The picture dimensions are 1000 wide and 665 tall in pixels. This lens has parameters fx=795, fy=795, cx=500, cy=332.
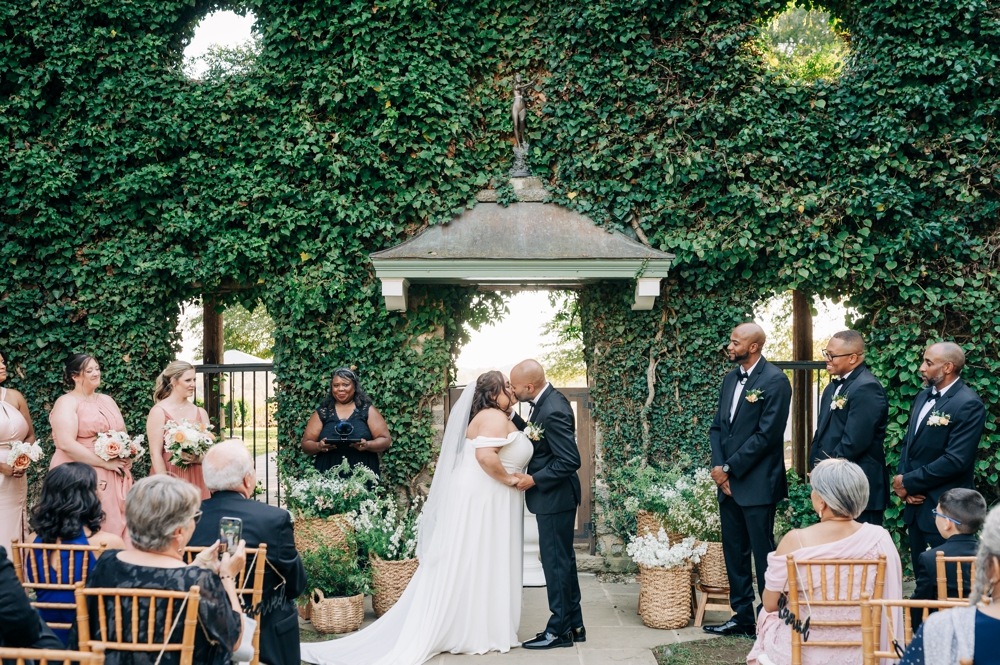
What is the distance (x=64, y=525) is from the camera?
11.9 feet

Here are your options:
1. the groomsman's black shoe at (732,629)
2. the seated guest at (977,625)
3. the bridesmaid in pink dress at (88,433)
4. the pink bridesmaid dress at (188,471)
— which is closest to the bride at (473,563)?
the groomsman's black shoe at (732,629)

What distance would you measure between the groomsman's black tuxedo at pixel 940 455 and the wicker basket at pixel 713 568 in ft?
4.25

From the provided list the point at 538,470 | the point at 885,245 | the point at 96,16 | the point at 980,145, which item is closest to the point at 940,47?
the point at 980,145

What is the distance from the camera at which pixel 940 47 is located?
24.0 ft

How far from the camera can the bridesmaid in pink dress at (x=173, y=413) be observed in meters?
6.04

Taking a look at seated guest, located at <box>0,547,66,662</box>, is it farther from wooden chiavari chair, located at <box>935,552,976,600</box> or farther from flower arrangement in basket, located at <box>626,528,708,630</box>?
flower arrangement in basket, located at <box>626,528,708,630</box>

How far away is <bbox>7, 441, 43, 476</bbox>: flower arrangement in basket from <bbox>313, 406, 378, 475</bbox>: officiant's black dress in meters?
2.10

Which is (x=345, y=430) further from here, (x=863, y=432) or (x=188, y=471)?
(x=863, y=432)

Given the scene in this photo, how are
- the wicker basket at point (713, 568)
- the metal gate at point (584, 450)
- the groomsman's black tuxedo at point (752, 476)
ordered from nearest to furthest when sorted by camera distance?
the groomsman's black tuxedo at point (752, 476)
the wicker basket at point (713, 568)
the metal gate at point (584, 450)

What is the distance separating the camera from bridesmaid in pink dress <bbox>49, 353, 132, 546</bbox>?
6062 mm

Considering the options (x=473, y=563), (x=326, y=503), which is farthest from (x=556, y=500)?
(x=326, y=503)

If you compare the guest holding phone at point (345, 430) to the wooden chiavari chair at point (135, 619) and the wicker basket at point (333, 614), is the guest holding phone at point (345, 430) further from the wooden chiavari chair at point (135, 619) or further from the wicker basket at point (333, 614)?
the wooden chiavari chair at point (135, 619)

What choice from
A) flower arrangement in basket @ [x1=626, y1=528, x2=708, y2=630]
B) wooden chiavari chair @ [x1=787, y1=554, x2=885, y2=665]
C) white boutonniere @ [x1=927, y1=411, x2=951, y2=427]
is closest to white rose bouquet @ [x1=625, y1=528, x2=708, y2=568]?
flower arrangement in basket @ [x1=626, y1=528, x2=708, y2=630]

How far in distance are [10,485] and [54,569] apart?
2978 millimetres
